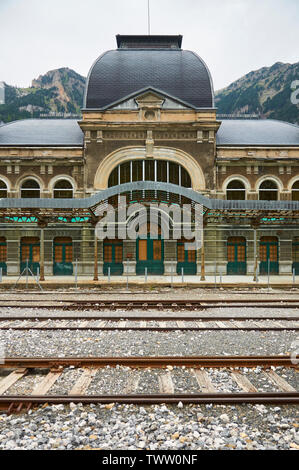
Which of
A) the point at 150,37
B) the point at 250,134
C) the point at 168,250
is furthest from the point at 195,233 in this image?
the point at 150,37

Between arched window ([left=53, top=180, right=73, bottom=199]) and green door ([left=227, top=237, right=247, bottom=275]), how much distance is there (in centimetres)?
1381

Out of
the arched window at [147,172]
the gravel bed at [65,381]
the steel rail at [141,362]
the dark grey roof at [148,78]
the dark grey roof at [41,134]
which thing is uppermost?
the dark grey roof at [148,78]

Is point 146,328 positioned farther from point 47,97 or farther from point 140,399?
point 47,97

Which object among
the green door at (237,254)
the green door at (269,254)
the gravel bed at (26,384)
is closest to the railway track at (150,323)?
the gravel bed at (26,384)

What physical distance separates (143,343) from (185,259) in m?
16.5

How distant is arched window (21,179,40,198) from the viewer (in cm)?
2392

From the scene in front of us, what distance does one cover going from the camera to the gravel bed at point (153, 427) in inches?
142

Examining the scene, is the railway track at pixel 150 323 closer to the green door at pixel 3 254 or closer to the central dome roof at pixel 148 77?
the green door at pixel 3 254

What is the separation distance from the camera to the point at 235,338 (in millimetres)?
7625

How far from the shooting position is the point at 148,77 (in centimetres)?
2523

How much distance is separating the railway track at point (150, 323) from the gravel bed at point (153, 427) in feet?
13.1

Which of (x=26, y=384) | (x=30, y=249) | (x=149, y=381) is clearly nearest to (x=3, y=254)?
(x=30, y=249)

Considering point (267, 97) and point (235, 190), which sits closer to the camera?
point (235, 190)

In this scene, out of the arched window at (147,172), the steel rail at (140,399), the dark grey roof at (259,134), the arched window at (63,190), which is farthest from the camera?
the dark grey roof at (259,134)
